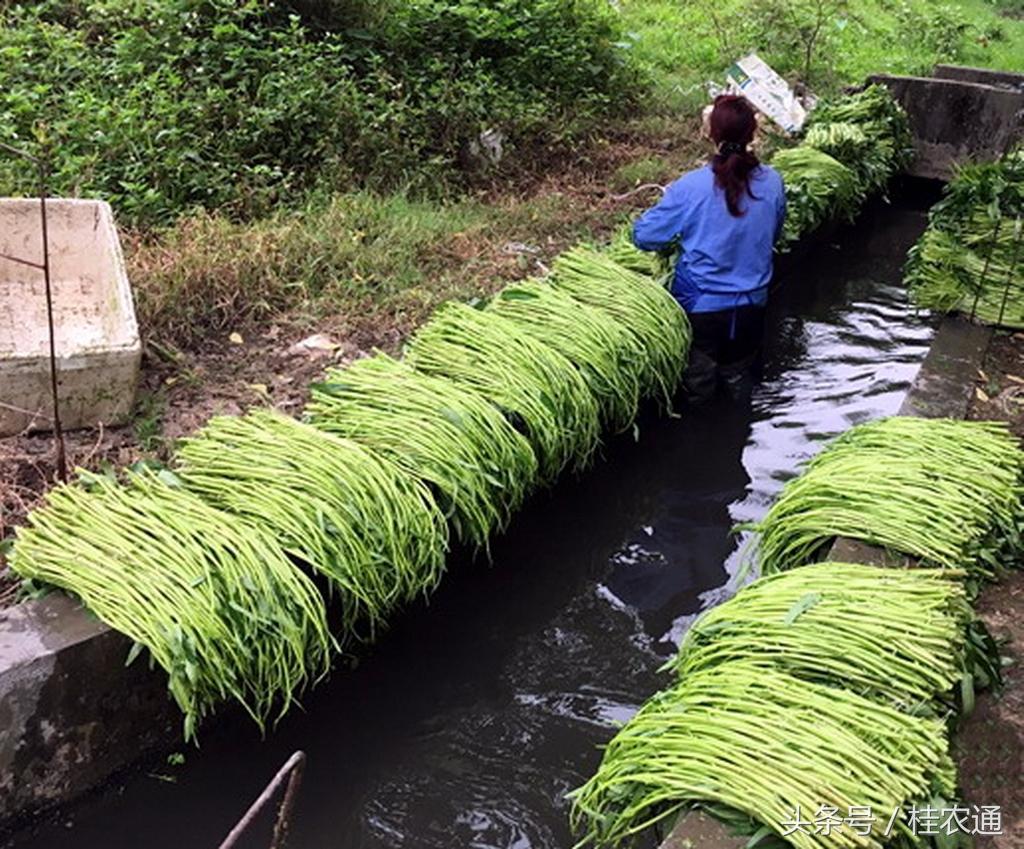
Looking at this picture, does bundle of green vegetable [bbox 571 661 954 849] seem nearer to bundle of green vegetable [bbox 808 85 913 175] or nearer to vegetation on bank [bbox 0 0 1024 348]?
vegetation on bank [bbox 0 0 1024 348]

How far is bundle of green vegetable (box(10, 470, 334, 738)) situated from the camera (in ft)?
10.1

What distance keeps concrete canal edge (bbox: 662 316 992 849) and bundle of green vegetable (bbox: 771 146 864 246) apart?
183 cm

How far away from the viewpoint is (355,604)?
3.56 meters

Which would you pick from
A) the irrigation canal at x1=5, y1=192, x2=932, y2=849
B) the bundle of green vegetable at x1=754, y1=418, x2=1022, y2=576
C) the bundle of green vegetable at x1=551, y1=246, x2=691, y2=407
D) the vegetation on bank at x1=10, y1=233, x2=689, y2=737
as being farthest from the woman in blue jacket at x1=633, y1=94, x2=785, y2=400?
the bundle of green vegetable at x1=754, y1=418, x2=1022, y2=576

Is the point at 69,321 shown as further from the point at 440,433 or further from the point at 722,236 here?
the point at 722,236

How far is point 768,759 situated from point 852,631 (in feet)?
1.87

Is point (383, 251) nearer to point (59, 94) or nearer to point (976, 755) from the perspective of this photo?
point (59, 94)

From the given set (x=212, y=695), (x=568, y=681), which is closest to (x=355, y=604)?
(x=212, y=695)

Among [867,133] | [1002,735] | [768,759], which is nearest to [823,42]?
[867,133]

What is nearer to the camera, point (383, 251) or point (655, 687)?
point (655, 687)

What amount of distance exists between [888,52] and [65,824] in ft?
44.0

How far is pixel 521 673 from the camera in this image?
4.02 m

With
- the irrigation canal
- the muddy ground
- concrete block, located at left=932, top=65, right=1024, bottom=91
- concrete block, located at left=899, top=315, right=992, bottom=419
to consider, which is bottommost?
the irrigation canal

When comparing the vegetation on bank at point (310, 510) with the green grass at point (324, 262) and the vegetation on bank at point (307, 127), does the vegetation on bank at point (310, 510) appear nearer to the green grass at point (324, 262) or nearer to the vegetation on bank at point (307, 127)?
the green grass at point (324, 262)
